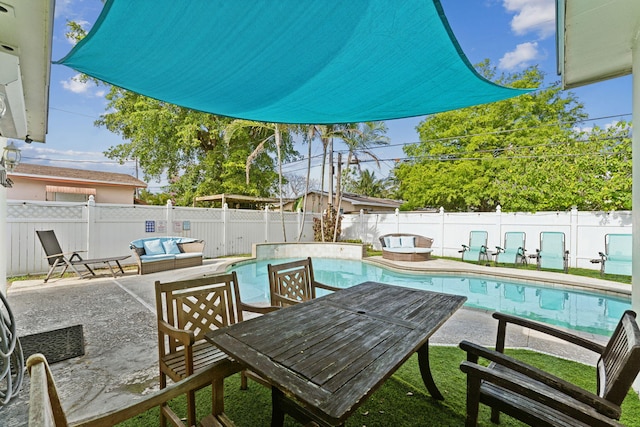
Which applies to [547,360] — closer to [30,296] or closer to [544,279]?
[544,279]

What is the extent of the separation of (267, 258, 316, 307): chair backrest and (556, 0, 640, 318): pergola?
2.77m

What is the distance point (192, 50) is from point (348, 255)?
965 cm

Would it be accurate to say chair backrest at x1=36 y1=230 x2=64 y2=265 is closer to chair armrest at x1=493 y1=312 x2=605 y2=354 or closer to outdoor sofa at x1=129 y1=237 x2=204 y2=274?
outdoor sofa at x1=129 y1=237 x2=204 y2=274

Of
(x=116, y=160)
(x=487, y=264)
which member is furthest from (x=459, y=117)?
(x=116, y=160)

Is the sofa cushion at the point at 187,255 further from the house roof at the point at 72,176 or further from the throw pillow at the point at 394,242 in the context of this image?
the house roof at the point at 72,176

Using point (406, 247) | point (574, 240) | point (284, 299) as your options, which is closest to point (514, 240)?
point (574, 240)

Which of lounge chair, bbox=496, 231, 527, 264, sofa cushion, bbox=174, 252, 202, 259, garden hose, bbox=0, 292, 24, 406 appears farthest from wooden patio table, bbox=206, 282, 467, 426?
lounge chair, bbox=496, 231, 527, 264

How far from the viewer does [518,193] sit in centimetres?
1130

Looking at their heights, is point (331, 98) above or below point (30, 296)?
above

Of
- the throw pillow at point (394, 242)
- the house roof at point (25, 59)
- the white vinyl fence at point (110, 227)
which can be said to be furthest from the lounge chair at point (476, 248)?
the house roof at point (25, 59)

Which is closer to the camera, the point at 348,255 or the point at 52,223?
the point at 52,223

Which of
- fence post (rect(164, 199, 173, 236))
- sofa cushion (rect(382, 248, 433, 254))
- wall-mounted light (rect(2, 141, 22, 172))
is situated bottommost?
sofa cushion (rect(382, 248, 433, 254))

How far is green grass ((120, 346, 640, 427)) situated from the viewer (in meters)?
2.08

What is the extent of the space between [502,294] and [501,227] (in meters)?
4.54
